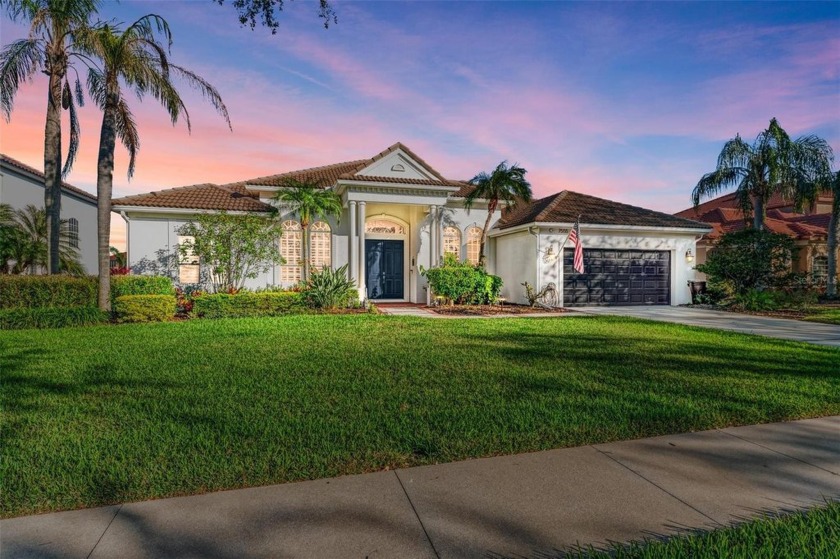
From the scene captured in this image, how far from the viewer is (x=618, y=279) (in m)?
17.2

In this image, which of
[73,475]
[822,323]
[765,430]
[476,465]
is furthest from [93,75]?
[822,323]

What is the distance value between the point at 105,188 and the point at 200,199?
3.82 m

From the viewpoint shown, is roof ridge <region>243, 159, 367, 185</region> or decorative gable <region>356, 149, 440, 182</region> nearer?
decorative gable <region>356, 149, 440, 182</region>

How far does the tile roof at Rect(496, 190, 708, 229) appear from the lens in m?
16.5

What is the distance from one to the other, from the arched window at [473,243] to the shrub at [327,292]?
6007 millimetres

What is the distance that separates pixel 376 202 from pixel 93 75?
9.38 meters

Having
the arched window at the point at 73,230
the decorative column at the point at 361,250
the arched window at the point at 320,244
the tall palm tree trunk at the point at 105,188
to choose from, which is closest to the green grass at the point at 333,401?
Result: the tall palm tree trunk at the point at 105,188

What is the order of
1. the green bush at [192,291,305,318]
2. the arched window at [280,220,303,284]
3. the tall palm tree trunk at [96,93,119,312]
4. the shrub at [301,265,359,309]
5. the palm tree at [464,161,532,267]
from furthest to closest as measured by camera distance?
the arched window at [280,220,303,284] < the palm tree at [464,161,532,267] < the shrub at [301,265,359,309] < the green bush at [192,291,305,318] < the tall palm tree trunk at [96,93,119,312]

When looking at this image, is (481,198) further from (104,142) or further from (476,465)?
(476,465)

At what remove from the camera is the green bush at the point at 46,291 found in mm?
10961

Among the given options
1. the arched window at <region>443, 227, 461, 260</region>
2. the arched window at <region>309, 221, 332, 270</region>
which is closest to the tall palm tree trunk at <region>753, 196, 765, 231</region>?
the arched window at <region>443, 227, 461, 260</region>

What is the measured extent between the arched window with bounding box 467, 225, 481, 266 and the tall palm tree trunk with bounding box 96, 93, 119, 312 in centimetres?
1242

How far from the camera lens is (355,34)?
25.2ft

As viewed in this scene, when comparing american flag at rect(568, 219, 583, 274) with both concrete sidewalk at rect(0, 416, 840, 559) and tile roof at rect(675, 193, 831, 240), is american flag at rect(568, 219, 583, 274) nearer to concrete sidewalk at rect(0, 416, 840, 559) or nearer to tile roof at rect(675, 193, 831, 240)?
tile roof at rect(675, 193, 831, 240)
